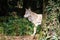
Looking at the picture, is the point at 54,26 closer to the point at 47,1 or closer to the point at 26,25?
the point at 47,1

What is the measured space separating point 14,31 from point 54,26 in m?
4.88

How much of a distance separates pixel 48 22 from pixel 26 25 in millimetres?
5263

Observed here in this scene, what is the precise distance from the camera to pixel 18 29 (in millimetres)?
11242

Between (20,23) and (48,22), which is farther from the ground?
(48,22)

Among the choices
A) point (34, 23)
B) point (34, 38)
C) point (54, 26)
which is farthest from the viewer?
point (34, 23)

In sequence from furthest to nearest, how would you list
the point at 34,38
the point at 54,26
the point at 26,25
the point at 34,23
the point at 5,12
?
the point at 5,12, the point at 26,25, the point at 34,23, the point at 34,38, the point at 54,26

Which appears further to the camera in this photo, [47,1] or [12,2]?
[12,2]

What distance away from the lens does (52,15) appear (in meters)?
6.56

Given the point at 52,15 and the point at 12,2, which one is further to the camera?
the point at 12,2

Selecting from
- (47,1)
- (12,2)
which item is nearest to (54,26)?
(47,1)

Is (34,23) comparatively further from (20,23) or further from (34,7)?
(34,7)

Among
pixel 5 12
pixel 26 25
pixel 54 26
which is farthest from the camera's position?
pixel 5 12

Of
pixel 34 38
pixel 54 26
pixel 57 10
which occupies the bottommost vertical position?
pixel 34 38

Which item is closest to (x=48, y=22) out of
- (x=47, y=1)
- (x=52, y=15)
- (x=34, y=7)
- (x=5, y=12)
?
(x=52, y=15)
